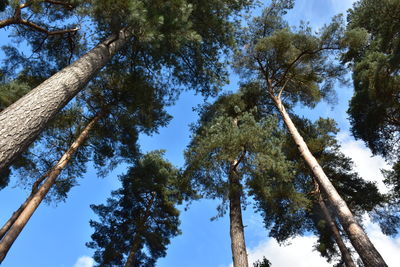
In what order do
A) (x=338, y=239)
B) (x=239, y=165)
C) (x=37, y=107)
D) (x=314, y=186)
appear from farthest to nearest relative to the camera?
(x=314, y=186) < (x=338, y=239) < (x=239, y=165) < (x=37, y=107)

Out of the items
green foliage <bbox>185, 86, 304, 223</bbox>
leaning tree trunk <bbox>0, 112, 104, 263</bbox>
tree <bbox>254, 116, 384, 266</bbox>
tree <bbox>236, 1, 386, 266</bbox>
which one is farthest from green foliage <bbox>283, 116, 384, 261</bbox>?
leaning tree trunk <bbox>0, 112, 104, 263</bbox>

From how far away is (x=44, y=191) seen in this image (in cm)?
747

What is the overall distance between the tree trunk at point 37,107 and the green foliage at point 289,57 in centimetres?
652

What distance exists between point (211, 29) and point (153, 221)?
390 inches

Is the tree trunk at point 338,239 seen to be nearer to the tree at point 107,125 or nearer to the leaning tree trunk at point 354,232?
the leaning tree trunk at point 354,232

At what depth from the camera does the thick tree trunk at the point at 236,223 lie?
257 inches

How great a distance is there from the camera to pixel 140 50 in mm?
8891

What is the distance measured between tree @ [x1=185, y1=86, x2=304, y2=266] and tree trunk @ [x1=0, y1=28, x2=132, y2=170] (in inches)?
142

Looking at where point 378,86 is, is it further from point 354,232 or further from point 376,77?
point 354,232

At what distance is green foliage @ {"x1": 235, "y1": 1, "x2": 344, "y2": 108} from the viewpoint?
10.3m

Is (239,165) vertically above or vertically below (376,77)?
below

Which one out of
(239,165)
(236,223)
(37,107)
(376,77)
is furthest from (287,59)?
(37,107)

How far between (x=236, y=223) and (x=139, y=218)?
765 centimetres

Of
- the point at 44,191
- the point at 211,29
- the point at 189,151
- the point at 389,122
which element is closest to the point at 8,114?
the point at 44,191
